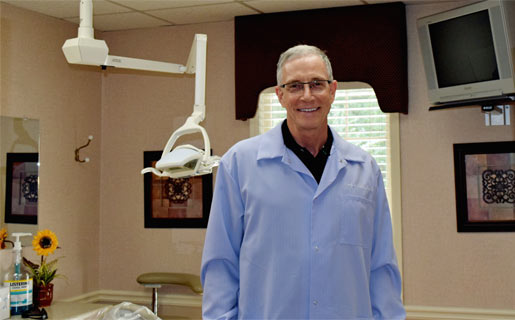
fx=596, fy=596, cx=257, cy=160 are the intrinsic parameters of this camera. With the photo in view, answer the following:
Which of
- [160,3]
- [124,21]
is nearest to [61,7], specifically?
[124,21]

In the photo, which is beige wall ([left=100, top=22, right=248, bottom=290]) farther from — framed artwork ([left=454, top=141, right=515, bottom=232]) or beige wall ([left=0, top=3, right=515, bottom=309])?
A: framed artwork ([left=454, top=141, right=515, bottom=232])

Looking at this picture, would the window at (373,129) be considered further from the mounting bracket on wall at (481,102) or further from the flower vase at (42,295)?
the flower vase at (42,295)

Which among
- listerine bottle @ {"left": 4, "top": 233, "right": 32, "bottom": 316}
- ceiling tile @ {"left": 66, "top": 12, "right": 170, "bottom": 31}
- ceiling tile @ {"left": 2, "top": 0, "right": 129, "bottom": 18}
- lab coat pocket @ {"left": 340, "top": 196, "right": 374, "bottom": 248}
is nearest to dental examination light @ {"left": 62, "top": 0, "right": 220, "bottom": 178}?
lab coat pocket @ {"left": 340, "top": 196, "right": 374, "bottom": 248}

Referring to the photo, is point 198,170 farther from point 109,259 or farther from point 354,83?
point 109,259

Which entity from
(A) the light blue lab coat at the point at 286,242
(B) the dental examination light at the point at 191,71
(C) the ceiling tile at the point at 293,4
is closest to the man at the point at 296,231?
(A) the light blue lab coat at the point at 286,242

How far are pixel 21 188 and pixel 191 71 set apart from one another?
5.84ft

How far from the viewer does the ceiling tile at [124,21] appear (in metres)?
4.08

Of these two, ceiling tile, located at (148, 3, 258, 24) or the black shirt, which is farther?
ceiling tile, located at (148, 3, 258, 24)

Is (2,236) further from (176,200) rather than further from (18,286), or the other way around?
(176,200)

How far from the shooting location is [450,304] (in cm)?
369

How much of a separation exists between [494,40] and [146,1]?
6.84 feet

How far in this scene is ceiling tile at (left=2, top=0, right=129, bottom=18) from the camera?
3.68m

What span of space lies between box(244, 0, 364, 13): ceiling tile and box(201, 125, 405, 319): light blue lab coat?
2.27 m

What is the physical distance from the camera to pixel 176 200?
4293 millimetres
